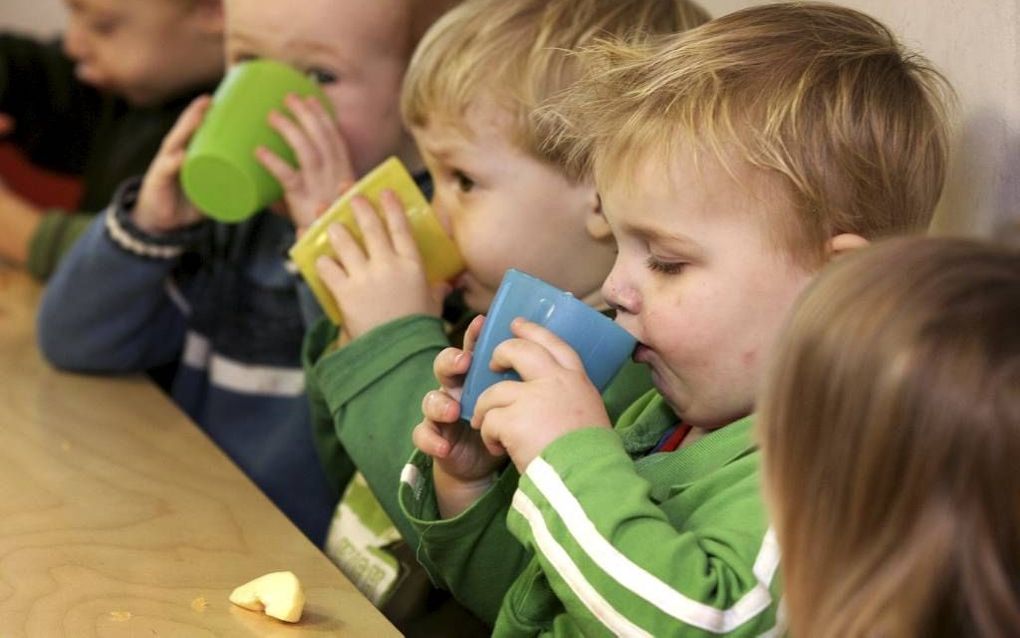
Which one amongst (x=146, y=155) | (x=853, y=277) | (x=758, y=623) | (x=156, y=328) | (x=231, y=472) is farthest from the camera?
(x=146, y=155)

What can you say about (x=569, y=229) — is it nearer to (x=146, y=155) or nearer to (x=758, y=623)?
(x=758, y=623)

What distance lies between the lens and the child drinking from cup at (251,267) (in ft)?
4.94

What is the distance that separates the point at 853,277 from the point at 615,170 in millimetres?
328

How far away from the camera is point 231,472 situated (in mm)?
1235

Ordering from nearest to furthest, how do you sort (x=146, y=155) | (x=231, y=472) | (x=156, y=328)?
1. (x=231, y=472)
2. (x=156, y=328)
3. (x=146, y=155)

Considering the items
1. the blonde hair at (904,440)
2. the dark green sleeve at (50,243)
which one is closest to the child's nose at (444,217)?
the blonde hair at (904,440)

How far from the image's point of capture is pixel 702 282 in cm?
93

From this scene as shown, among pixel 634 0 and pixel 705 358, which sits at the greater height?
pixel 634 0

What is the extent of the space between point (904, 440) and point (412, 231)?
726mm

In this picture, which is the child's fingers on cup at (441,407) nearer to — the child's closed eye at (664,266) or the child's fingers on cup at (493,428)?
the child's fingers on cup at (493,428)

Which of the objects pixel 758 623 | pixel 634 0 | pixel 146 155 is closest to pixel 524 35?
pixel 634 0

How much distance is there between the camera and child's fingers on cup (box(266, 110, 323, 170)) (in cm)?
144

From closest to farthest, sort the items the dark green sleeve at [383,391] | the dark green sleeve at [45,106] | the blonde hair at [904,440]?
the blonde hair at [904,440] → the dark green sleeve at [383,391] → the dark green sleeve at [45,106]

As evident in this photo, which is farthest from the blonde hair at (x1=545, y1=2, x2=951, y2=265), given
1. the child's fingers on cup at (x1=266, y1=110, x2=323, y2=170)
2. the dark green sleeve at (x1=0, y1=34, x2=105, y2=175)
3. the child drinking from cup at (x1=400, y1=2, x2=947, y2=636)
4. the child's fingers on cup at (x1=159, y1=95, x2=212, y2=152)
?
the dark green sleeve at (x1=0, y1=34, x2=105, y2=175)
